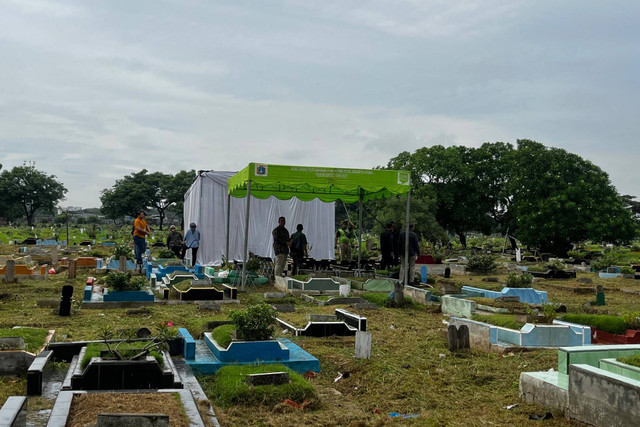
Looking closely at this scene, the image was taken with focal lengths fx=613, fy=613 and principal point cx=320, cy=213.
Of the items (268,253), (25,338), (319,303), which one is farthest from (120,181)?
(25,338)

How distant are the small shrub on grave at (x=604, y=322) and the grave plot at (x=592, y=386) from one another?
3.49 meters

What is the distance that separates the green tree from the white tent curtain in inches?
566

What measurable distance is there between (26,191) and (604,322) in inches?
2793

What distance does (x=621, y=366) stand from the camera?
5293 mm

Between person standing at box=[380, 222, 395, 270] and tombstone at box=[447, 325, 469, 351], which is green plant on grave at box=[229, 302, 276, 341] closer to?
tombstone at box=[447, 325, 469, 351]

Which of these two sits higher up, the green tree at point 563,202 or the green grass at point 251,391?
the green tree at point 563,202

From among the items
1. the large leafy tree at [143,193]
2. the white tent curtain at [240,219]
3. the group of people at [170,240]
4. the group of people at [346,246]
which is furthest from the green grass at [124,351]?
the large leafy tree at [143,193]

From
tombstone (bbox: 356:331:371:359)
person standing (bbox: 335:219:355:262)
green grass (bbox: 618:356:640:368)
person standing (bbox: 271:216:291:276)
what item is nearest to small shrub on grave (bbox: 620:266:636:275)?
person standing (bbox: 335:219:355:262)

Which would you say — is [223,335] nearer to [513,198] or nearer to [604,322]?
[604,322]

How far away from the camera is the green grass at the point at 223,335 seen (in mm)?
7684

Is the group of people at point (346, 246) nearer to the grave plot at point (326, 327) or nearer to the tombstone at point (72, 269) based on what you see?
the tombstone at point (72, 269)

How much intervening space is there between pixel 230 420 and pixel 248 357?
1906 millimetres

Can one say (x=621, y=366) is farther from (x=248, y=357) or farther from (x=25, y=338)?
(x=25, y=338)

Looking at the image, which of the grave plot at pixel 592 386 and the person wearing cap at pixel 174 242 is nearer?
the grave plot at pixel 592 386
